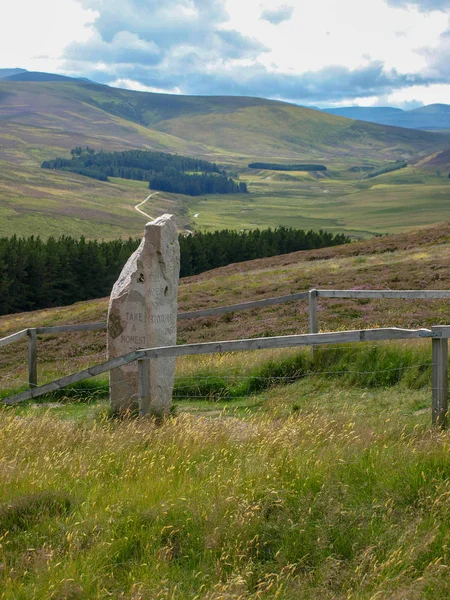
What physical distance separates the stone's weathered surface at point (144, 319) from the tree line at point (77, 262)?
173 ft

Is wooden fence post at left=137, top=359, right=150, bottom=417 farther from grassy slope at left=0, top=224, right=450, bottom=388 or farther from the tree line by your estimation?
the tree line

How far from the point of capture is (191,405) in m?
12.0

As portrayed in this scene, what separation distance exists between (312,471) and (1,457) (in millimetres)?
2996

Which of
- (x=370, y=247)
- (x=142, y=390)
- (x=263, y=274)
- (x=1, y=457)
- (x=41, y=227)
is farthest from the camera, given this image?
(x=41, y=227)

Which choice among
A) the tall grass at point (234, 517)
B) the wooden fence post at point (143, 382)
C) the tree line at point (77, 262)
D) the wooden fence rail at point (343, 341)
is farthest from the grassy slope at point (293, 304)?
the tree line at point (77, 262)

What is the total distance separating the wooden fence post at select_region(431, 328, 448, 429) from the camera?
6.93 metres

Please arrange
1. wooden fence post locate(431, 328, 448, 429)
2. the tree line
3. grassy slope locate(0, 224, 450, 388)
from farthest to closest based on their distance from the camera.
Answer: the tree line → grassy slope locate(0, 224, 450, 388) → wooden fence post locate(431, 328, 448, 429)

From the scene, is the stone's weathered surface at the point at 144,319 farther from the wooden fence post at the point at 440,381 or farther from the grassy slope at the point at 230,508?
the wooden fence post at the point at 440,381

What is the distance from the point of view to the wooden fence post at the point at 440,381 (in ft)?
22.7

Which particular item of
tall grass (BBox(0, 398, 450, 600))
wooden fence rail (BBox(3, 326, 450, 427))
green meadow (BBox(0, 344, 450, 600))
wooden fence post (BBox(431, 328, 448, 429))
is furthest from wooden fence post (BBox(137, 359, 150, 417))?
wooden fence post (BBox(431, 328, 448, 429))

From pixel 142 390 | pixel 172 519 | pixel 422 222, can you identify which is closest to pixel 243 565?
pixel 172 519

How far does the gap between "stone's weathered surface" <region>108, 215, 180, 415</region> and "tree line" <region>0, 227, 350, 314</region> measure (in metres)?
52.8

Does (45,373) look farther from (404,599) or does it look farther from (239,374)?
(404,599)

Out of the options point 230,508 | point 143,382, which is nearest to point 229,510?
point 230,508
